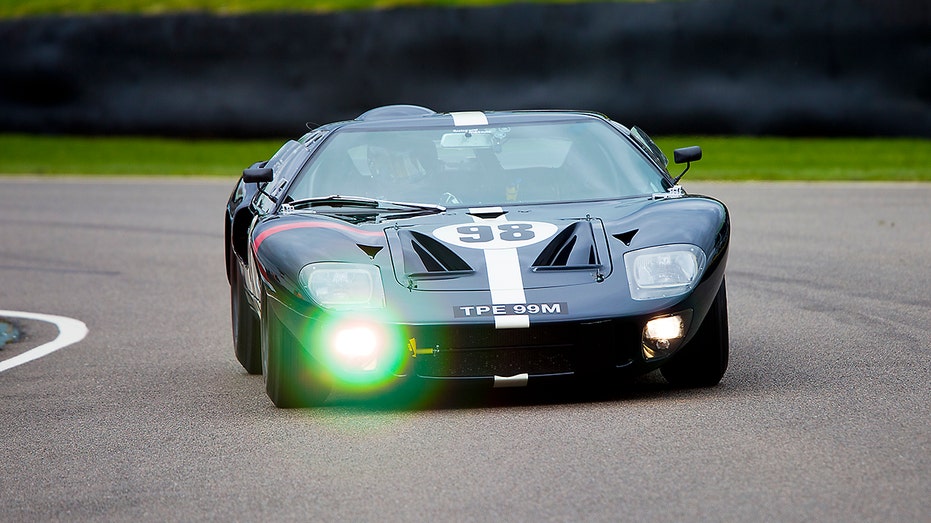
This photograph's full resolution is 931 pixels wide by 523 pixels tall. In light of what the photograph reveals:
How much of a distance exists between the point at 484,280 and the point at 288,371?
833 mm

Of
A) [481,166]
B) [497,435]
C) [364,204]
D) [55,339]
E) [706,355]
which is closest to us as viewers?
[497,435]

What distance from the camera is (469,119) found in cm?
707

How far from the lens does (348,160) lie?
6.90m

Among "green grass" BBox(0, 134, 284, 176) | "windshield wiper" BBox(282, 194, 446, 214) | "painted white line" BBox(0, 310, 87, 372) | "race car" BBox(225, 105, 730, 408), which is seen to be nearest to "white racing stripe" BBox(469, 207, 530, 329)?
"race car" BBox(225, 105, 730, 408)

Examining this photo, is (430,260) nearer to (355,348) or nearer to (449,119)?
(355,348)

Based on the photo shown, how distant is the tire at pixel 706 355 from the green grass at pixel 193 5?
46.7 ft

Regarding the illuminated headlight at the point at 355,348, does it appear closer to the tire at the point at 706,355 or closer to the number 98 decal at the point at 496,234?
the number 98 decal at the point at 496,234

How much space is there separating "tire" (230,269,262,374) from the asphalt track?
0.46ft

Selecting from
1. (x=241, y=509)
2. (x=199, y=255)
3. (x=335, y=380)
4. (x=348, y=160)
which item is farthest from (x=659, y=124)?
(x=241, y=509)

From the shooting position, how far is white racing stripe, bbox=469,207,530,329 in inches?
216

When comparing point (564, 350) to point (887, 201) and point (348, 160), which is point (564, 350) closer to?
point (348, 160)

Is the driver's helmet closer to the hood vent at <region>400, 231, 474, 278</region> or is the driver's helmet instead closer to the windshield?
the windshield

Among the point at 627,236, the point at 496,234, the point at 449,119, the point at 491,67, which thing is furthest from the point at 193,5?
the point at 627,236

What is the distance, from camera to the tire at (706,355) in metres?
6.00
